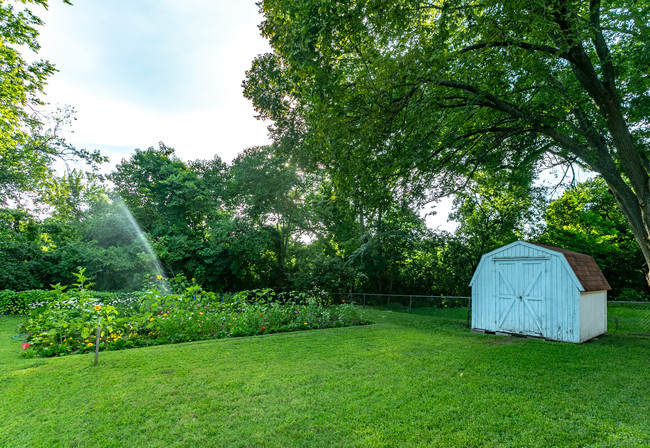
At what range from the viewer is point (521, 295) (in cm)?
794

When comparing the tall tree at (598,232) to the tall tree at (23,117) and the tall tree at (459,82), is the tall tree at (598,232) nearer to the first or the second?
the tall tree at (459,82)

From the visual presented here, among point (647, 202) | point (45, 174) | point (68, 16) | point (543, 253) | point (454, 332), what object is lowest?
point (454, 332)

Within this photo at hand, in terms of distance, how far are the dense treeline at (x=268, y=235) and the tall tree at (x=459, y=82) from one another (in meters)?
5.05

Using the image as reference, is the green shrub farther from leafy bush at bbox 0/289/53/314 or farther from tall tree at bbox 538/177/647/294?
tall tree at bbox 538/177/647/294

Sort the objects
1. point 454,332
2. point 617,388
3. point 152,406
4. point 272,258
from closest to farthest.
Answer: point 152,406 < point 617,388 < point 454,332 < point 272,258

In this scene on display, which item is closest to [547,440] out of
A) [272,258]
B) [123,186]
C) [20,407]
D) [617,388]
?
[617,388]

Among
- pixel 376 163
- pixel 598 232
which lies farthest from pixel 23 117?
pixel 598 232

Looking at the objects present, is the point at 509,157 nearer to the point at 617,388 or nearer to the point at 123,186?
the point at 617,388

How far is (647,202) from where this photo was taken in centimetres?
616

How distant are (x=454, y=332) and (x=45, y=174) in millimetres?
15359

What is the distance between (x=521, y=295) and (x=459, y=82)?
552cm

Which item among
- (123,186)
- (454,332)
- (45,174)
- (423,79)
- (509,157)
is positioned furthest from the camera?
(123,186)

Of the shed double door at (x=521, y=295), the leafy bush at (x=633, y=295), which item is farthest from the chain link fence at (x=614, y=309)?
the leafy bush at (x=633, y=295)

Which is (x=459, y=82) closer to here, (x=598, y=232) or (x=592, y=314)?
(x=592, y=314)
